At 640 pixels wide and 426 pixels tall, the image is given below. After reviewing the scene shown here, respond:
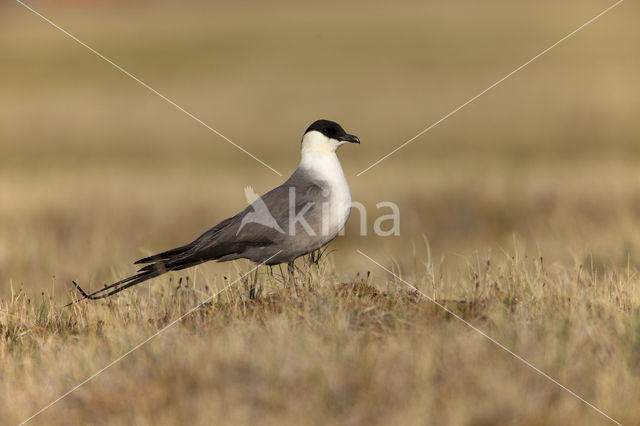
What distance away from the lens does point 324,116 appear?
26188mm

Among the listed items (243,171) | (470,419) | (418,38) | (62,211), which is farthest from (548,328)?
(418,38)

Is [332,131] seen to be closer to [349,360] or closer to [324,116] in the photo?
[349,360]

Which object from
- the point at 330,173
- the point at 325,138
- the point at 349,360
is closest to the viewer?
the point at 349,360

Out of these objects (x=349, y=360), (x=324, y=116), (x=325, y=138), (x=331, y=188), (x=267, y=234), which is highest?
(x=324, y=116)

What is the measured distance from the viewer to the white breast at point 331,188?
22.6 feet

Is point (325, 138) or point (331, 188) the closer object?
point (331, 188)

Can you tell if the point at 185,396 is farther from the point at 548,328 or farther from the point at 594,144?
the point at 594,144

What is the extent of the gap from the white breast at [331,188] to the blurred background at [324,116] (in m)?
3.01

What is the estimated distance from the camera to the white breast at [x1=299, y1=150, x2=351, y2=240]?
22.6ft

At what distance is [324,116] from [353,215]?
41.2 feet

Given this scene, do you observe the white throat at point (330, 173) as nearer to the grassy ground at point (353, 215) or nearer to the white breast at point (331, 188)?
the white breast at point (331, 188)

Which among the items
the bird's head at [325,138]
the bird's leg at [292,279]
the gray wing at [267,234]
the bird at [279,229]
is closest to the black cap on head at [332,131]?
the bird's head at [325,138]

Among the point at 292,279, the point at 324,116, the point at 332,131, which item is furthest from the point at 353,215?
the point at 324,116

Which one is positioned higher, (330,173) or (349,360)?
(330,173)
